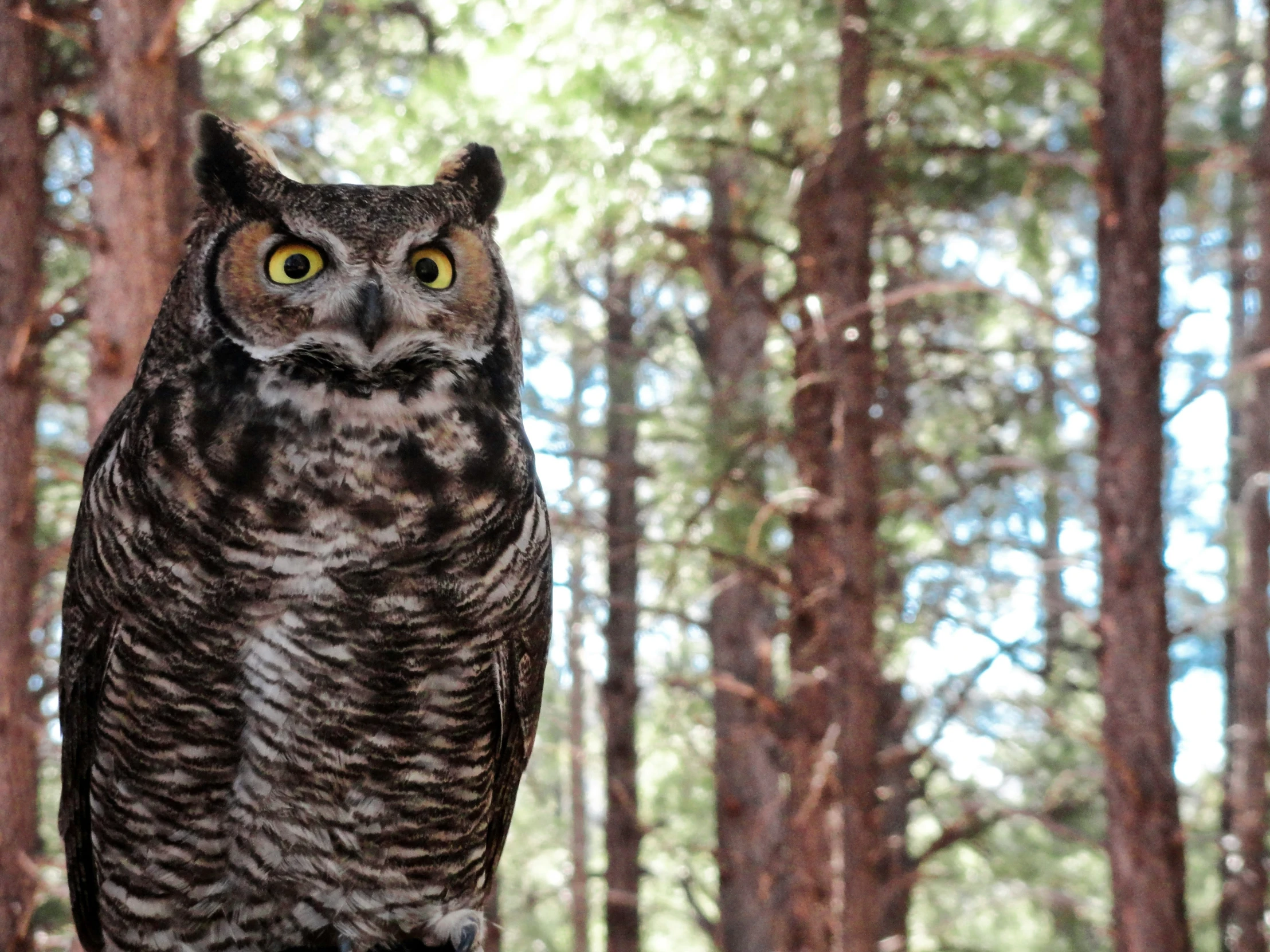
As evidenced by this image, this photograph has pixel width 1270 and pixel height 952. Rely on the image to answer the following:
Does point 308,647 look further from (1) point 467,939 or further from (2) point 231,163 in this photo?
(2) point 231,163

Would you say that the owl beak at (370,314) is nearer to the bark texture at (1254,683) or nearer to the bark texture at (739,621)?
the bark texture at (739,621)

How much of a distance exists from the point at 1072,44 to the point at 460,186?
7118 mm

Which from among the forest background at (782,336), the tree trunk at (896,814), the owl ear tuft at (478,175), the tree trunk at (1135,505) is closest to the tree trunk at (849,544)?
the forest background at (782,336)

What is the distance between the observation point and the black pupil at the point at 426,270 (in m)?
2.02

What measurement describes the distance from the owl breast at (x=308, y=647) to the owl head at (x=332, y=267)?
6cm

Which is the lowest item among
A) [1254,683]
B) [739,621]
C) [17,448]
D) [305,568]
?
[305,568]

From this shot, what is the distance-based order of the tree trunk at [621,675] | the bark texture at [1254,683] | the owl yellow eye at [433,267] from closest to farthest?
the owl yellow eye at [433,267], the bark texture at [1254,683], the tree trunk at [621,675]

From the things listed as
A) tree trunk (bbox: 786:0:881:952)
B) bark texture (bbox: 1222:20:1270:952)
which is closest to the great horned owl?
tree trunk (bbox: 786:0:881:952)

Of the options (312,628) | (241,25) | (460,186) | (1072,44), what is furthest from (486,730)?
(1072,44)

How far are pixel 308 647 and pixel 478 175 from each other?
0.88m

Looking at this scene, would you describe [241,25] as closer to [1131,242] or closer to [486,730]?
[1131,242]

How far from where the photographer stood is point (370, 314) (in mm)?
1871

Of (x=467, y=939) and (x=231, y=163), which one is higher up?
(x=231, y=163)

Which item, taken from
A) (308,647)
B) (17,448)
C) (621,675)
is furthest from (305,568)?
(621,675)
